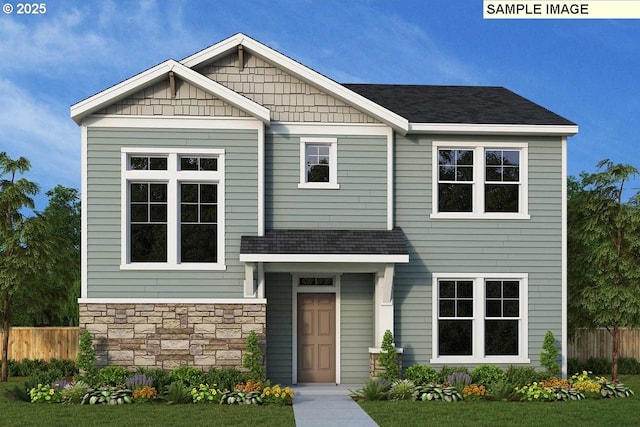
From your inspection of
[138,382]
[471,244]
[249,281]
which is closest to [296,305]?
[249,281]

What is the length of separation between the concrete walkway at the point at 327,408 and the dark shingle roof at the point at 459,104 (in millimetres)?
6365

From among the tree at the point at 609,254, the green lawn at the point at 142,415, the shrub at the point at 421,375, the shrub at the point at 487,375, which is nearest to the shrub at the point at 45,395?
the green lawn at the point at 142,415

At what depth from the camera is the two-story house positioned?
16.9 meters

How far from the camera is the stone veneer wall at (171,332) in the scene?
16656mm

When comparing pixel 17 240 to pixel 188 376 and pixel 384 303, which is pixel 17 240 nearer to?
pixel 188 376

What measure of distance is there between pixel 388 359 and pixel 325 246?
278 cm

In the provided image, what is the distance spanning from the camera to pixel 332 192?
17797mm

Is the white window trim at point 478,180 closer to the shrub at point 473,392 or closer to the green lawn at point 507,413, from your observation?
the shrub at point 473,392

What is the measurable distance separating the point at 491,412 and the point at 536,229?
5.40 metres

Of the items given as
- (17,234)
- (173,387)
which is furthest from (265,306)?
(17,234)

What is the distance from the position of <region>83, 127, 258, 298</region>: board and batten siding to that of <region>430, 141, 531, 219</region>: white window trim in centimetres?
417

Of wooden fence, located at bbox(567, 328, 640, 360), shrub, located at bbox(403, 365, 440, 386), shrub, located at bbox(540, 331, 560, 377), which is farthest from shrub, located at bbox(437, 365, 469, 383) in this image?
wooden fence, located at bbox(567, 328, 640, 360)

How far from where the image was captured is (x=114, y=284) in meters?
17.0

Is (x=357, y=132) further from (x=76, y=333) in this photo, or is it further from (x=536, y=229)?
(x=76, y=333)
